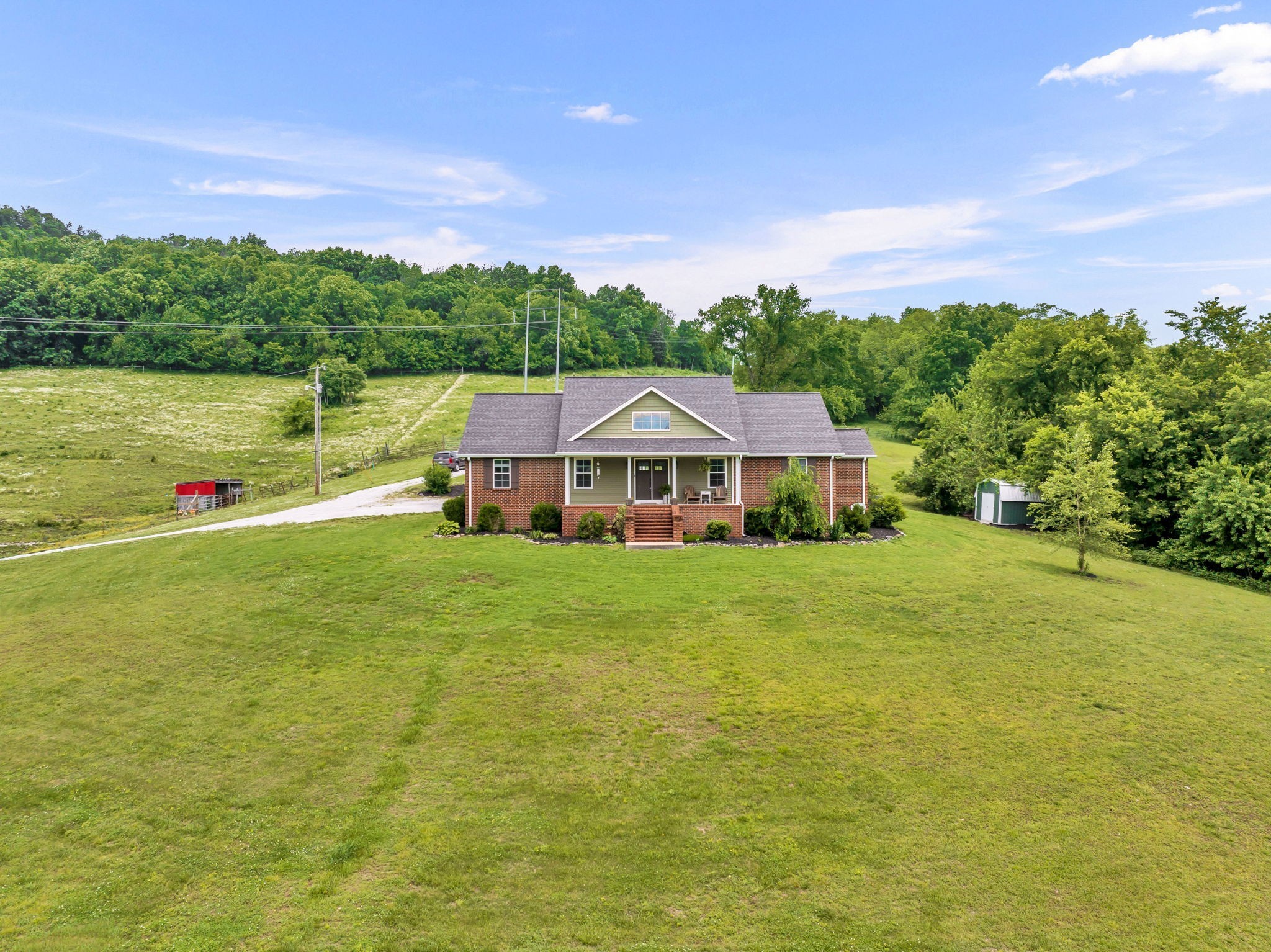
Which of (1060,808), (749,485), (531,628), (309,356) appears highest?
(309,356)

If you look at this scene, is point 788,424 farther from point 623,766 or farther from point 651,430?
point 623,766

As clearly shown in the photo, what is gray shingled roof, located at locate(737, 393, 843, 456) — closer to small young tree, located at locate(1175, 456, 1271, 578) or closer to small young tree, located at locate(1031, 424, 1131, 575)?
small young tree, located at locate(1031, 424, 1131, 575)

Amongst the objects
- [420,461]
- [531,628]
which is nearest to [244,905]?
[531,628]

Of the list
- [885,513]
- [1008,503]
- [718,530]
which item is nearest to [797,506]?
[718,530]

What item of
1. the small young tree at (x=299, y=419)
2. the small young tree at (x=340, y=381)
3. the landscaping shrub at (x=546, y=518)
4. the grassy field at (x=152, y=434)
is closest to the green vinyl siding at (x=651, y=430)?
the landscaping shrub at (x=546, y=518)

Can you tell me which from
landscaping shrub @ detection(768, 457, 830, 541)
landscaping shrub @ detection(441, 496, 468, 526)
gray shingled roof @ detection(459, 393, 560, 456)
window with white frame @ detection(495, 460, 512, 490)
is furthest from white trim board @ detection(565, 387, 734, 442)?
landscaping shrub @ detection(441, 496, 468, 526)

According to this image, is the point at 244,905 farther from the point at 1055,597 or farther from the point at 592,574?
the point at 1055,597
